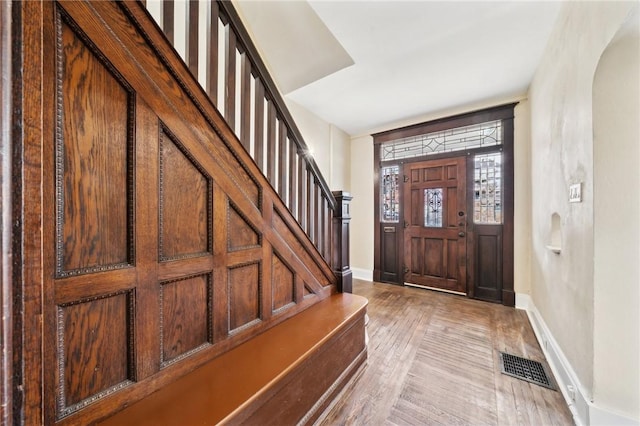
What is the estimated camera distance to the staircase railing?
1.24 metres

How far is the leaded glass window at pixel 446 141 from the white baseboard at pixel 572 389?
2306 millimetres

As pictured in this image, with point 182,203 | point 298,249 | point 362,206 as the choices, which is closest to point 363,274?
point 362,206

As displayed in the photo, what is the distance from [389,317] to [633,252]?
6.85 ft

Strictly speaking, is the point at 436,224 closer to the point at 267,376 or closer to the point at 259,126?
the point at 259,126

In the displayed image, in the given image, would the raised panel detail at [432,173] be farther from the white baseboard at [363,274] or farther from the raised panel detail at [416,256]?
the white baseboard at [363,274]

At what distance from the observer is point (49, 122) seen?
0.74m

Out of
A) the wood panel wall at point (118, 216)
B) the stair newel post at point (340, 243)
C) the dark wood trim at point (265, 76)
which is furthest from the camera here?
the stair newel post at point (340, 243)

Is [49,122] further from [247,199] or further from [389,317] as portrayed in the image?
[389,317]

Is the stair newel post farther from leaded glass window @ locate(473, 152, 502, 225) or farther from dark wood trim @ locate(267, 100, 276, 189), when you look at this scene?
leaded glass window @ locate(473, 152, 502, 225)

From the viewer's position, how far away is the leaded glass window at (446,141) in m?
3.46

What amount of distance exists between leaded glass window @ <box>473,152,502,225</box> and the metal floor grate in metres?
1.87

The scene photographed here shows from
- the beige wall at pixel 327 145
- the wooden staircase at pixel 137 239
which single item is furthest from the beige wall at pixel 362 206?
the wooden staircase at pixel 137 239

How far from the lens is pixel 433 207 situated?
153 inches

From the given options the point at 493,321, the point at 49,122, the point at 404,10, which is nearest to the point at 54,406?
the point at 49,122
